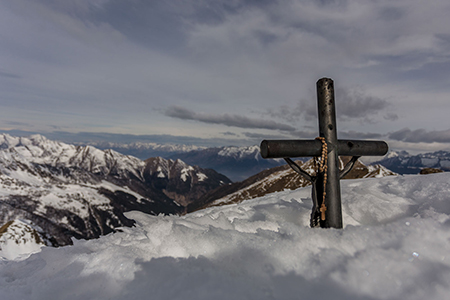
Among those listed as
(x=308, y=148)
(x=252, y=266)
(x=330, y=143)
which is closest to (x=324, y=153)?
(x=330, y=143)

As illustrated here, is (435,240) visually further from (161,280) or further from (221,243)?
(161,280)

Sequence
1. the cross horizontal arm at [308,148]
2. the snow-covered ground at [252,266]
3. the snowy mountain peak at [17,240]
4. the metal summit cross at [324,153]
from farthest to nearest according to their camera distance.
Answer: the snowy mountain peak at [17,240], the metal summit cross at [324,153], the cross horizontal arm at [308,148], the snow-covered ground at [252,266]

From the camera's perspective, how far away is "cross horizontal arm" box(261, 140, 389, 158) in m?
4.83

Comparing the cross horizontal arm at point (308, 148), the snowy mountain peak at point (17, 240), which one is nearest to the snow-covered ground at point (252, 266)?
the cross horizontal arm at point (308, 148)

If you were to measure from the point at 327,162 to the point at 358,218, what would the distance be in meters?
1.79

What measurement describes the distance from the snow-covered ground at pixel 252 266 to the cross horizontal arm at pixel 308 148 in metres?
1.72

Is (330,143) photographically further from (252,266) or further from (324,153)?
(252,266)

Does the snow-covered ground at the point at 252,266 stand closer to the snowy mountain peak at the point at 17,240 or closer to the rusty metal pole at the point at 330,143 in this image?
the rusty metal pole at the point at 330,143

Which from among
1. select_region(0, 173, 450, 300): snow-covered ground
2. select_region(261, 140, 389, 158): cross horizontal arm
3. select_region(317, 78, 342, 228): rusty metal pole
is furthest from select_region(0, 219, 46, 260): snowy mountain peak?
select_region(317, 78, 342, 228): rusty metal pole

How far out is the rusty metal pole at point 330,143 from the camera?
17.0 feet

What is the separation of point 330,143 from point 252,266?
390cm

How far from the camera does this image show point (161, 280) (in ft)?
9.36

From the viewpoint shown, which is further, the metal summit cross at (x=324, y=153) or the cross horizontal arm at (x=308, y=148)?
the metal summit cross at (x=324, y=153)

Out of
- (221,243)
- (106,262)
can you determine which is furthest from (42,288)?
(221,243)
